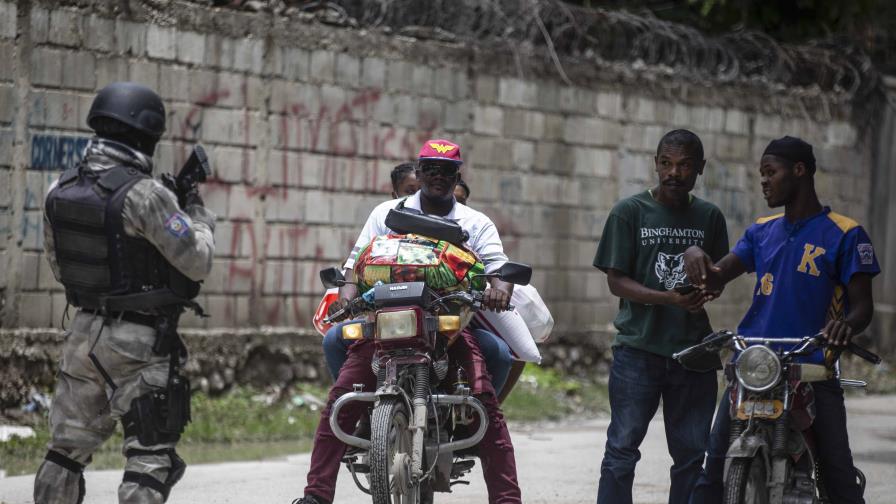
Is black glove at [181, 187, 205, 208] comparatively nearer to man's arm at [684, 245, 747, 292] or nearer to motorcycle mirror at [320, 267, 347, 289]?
motorcycle mirror at [320, 267, 347, 289]

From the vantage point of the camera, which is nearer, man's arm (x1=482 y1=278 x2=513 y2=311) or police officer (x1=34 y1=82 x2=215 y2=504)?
police officer (x1=34 y1=82 x2=215 y2=504)

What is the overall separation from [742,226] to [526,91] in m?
3.17

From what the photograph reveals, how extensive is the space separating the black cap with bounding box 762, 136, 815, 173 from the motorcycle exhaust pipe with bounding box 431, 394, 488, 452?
5.19 ft

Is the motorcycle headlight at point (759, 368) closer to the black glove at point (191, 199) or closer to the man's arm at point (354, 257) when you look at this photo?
the man's arm at point (354, 257)

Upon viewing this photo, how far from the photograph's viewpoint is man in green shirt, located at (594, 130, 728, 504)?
5629 mm

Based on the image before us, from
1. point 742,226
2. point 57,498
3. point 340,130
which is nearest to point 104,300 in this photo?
point 57,498

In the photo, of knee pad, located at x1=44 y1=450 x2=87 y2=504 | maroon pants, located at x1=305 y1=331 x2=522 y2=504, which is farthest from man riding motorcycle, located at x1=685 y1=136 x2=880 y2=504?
knee pad, located at x1=44 y1=450 x2=87 y2=504

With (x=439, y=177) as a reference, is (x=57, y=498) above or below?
below

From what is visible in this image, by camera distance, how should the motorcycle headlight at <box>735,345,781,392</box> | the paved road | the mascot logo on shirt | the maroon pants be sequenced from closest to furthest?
the motorcycle headlight at <box>735,345,781,392</box>, the maroon pants, the mascot logo on shirt, the paved road

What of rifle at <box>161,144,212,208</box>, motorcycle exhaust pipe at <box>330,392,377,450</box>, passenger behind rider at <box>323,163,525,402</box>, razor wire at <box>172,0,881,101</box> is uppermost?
razor wire at <box>172,0,881,101</box>

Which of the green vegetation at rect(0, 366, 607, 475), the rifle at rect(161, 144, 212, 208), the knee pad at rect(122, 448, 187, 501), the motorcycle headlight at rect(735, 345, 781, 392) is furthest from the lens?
the green vegetation at rect(0, 366, 607, 475)

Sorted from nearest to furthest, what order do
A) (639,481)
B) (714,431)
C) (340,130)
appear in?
(714,431), (639,481), (340,130)

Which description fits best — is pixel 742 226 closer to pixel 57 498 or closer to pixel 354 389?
pixel 354 389

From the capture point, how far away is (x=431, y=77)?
11258mm
